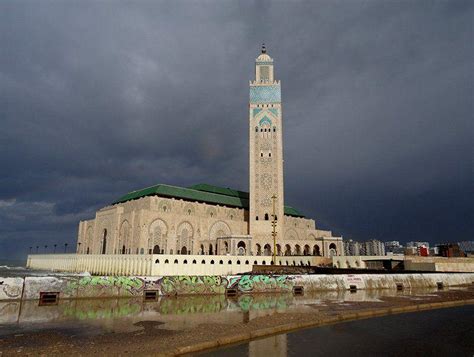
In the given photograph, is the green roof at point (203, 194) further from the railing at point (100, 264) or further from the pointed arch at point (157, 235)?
the railing at point (100, 264)

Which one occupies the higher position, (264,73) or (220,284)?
(264,73)

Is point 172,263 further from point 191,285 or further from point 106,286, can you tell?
point 106,286

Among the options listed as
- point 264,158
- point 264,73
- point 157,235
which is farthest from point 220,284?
point 264,73

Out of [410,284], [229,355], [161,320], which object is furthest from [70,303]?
[410,284]

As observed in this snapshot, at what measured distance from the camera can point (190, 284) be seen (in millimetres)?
21422

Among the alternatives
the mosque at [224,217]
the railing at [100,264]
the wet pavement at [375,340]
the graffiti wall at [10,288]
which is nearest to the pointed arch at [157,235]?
the mosque at [224,217]

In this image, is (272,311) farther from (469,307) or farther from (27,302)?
(27,302)

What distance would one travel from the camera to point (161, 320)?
44.4 feet

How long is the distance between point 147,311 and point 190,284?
5.85m

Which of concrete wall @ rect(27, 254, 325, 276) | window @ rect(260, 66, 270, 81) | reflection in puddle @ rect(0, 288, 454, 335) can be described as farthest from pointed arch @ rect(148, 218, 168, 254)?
window @ rect(260, 66, 270, 81)

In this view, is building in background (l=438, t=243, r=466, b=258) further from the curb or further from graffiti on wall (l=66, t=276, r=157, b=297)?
graffiti on wall (l=66, t=276, r=157, b=297)

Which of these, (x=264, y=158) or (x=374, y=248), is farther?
(x=374, y=248)

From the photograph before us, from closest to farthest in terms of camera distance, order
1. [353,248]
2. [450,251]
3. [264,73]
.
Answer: [450,251], [264,73], [353,248]

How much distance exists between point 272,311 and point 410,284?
686 inches
